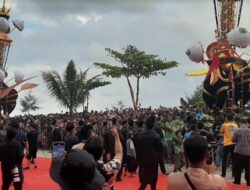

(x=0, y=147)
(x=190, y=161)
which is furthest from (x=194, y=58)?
(x=190, y=161)

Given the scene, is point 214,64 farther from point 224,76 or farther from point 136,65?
point 136,65

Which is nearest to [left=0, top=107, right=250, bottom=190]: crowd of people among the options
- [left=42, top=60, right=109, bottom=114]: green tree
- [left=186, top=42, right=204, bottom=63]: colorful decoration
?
[left=186, top=42, right=204, bottom=63]: colorful decoration

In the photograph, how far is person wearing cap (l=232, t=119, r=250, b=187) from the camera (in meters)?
10.3

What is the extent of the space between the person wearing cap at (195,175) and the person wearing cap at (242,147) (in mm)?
6822

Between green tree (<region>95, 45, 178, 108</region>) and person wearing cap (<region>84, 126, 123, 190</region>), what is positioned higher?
green tree (<region>95, 45, 178, 108</region>)

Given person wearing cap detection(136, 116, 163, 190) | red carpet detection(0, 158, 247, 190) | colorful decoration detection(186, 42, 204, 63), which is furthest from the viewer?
colorful decoration detection(186, 42, 204, 63)

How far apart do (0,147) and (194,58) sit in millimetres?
15167

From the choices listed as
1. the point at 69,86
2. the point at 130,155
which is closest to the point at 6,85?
the point at 69,86

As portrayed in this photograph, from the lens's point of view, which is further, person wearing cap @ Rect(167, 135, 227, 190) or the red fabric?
the red fabric

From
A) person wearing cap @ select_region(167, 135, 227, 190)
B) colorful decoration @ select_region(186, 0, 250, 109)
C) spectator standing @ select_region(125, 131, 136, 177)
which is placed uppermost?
colorful decoration @ select_region(186, 0, 250, 109)

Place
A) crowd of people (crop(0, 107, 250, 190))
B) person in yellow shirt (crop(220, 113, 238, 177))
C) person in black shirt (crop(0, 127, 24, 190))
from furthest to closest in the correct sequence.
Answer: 1. person in yellow shirt (crop(220, 113, 238, 177))
2. person in black shirt (crop(0, 127, 24, 190))
3. crowd of people (crop(0, 107, 250, 190))

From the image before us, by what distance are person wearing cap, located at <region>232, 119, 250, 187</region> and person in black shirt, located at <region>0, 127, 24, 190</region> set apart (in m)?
4.91

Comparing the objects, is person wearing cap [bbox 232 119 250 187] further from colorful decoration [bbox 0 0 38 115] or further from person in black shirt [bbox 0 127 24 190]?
colorful decoration [bbox 0 0 38 115]

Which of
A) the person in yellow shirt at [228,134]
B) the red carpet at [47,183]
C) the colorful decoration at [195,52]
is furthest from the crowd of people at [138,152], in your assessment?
the colorful decoration at [195,52]
